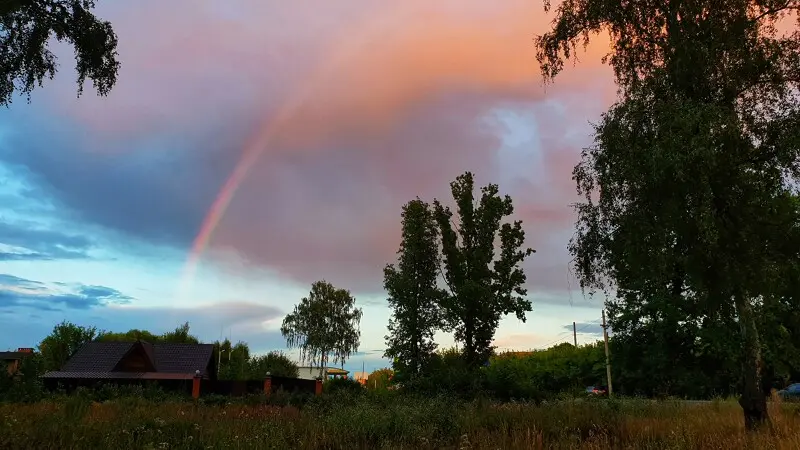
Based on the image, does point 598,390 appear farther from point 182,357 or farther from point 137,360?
point 137,360

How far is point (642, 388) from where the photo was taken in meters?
39.0

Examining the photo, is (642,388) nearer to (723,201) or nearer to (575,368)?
(575,368)

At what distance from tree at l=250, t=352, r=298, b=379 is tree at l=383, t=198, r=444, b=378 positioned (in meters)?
23.5

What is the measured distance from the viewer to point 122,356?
4750 cm

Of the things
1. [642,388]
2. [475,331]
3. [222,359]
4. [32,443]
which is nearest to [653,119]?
[32,443]

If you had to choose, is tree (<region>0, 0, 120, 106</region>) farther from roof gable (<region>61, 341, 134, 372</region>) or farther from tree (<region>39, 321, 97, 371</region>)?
tree (<region>39, 321, 97, 371</region>)

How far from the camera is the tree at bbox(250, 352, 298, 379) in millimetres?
61344

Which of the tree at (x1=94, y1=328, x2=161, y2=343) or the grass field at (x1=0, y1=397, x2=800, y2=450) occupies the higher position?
the tree at (x1=94, y1=328, x2=161, y2=343)

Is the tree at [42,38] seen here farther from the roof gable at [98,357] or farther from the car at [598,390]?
the roof gable at [98,357]

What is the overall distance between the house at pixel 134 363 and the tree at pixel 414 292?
17139 millimetres

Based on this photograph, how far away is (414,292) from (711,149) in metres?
31.6

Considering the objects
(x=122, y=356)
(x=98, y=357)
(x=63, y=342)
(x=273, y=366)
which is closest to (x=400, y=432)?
(x=122, y=356)

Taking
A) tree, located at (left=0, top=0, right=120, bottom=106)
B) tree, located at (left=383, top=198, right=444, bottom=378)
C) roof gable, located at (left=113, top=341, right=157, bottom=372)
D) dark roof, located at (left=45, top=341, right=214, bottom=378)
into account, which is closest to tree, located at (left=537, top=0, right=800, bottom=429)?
tree, located at (left=0, top=0, right=120, bottom=106)

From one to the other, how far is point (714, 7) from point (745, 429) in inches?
420
